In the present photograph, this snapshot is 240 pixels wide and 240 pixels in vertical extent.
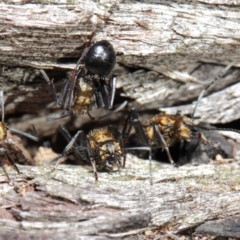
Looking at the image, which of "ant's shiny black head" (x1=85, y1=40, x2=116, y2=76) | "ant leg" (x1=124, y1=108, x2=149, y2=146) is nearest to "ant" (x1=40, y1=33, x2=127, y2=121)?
"ant's shiny black head" (x1=85, y1=40, x2=116, y2=76)

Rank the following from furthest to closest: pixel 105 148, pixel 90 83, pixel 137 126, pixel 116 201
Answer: pixel 90 83
pixel 137 126
pixel 105 148
pixel 116 201

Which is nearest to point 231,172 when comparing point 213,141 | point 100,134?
point 213,141

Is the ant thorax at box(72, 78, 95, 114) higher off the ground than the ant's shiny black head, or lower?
lower

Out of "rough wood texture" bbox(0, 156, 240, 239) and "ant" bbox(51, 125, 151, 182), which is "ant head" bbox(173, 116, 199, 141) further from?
"rough wood texture" bbox(0, 156, 240, 239)

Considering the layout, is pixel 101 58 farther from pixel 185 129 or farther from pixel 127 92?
pixel 185 129

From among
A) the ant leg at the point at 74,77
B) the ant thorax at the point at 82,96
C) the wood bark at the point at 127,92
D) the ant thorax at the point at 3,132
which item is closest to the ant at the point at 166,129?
the wood bark at the point at 127,92

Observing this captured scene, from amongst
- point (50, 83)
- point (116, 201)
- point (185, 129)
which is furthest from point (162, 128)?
point (116, 201)

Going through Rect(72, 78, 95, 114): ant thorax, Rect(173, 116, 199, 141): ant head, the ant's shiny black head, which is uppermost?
the ant's shiny black head

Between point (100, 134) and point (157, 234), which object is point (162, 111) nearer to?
point (100, 134)
